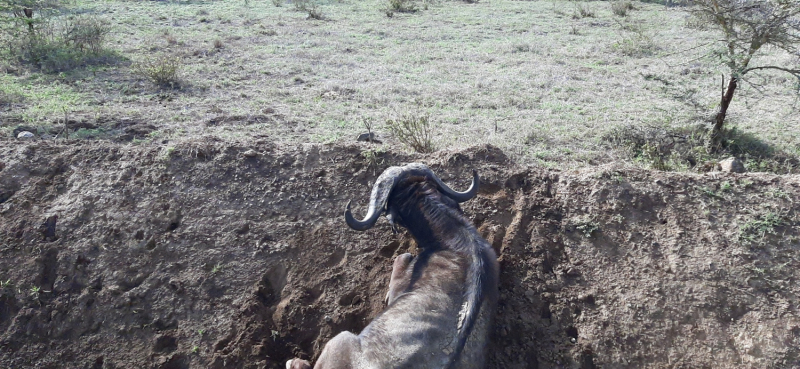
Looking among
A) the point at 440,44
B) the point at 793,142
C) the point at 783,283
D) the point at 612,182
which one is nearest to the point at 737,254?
the point at 783,283

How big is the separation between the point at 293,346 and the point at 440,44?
12229 mm

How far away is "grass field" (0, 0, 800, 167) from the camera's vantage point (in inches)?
381

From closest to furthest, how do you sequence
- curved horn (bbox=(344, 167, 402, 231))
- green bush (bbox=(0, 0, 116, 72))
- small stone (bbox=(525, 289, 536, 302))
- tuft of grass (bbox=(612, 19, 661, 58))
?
curved horn (bbox=(344, 167, 402, 231))
small stone (bbox=(525, 289, 536, 302))
green bush (bbox=(0, 0, 116, 72))
tuft of grass (bbox=(612, 19, 661, 58))

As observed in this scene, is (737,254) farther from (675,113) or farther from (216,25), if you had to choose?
(216,25)

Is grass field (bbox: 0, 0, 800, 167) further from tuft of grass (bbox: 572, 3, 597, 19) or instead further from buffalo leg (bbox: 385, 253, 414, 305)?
buffalo leg (bbox: 385, 253, 414, 305)

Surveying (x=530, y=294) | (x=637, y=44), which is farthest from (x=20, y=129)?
(x=637, y=44)

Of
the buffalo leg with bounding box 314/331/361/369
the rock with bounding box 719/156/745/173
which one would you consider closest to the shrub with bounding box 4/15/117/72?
the buffalo leg with bounding box 314/331/361/369

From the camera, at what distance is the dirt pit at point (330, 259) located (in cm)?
512

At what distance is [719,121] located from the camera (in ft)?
30.8

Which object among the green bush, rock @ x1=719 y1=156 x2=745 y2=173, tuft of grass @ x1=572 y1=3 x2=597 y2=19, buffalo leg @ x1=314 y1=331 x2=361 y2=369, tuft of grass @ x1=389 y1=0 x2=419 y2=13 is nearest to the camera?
buffalo leg @ x1=314 y1=331 x2=361 y2=369

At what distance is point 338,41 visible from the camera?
Answer: 52.5 ft

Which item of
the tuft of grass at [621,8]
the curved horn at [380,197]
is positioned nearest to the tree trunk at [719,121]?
the curved horn at [380,197]

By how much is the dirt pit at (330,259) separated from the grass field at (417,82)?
239cm

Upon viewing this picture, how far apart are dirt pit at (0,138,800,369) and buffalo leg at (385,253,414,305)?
1.08ft
